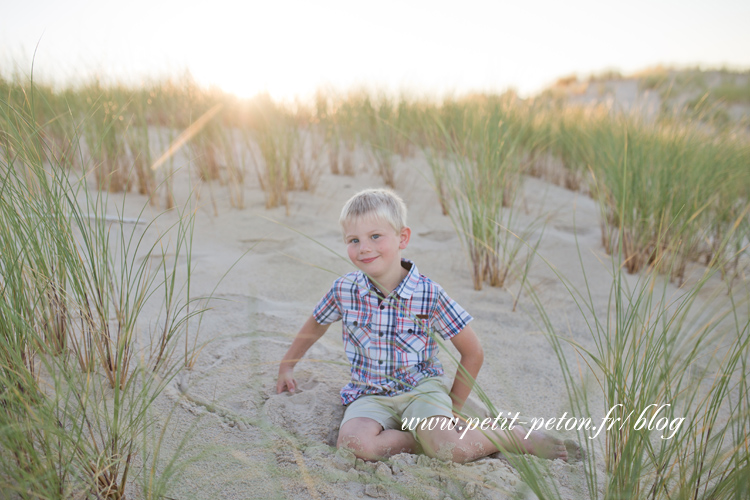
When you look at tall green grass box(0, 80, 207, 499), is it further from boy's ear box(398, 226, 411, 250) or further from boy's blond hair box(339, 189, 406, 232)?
boy's ear box(398, 226, 411, 250)

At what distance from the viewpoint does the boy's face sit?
1.66 metres

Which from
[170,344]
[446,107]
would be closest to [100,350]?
[170,344]

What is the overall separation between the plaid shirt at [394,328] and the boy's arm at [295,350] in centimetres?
13

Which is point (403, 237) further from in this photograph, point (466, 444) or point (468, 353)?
point (466, 444)

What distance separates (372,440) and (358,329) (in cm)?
38

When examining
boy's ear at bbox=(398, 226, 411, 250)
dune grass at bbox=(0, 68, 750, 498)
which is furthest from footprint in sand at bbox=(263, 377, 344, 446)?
boy's ear at bbox=(398, 226, 411, 250)

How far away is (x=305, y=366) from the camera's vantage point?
2.01 metres

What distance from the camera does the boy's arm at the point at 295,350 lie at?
179cm

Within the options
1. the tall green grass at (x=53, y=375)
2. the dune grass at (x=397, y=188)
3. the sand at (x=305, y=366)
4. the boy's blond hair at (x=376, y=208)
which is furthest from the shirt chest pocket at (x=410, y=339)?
the tall green grass at (x=53, y=375)

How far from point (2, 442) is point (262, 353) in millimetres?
1085

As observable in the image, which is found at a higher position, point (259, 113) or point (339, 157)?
point (259, 113)

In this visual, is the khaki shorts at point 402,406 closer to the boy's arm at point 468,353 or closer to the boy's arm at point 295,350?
the boy's arm at point 468,353

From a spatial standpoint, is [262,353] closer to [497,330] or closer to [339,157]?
[497,330]

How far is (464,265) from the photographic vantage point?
311cm
